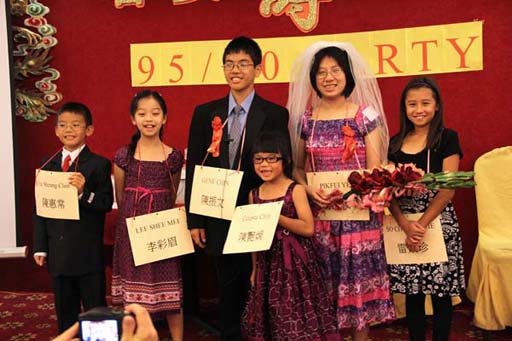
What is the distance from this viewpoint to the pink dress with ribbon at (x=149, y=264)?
2516 mm

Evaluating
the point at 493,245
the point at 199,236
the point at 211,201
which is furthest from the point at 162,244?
the point at 493,245

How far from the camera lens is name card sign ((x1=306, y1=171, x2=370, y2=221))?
7.39 ft

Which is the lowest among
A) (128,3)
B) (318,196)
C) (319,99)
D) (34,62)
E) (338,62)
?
(318,196)

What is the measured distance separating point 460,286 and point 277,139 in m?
0.98

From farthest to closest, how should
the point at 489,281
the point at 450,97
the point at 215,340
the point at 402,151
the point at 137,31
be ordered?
the point at 137,31, the point at 450,97, the point at 215,340, the point at 489,281, the point at 402,151

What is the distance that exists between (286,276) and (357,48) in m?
1.91

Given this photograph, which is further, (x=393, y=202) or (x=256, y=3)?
(x=256, y=3)

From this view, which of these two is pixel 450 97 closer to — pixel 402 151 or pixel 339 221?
pixel 402 151

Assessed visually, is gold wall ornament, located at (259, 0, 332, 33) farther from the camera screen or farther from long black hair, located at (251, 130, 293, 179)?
the camera screen

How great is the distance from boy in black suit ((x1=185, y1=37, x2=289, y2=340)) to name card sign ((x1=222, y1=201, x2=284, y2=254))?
17 centimetres

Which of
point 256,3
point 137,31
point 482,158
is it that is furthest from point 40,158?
point 482,158

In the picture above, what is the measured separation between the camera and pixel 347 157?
227cm

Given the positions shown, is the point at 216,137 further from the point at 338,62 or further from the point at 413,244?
the point at 413,244

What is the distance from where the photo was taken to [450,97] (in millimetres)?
3590
